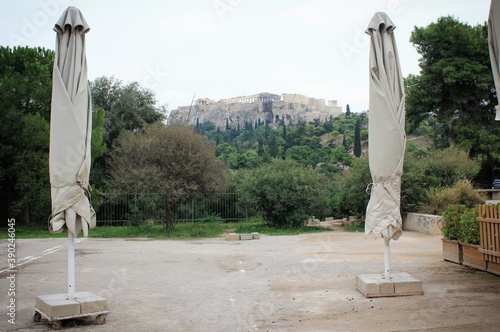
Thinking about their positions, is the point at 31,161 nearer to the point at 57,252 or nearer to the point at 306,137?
the point at 57,252

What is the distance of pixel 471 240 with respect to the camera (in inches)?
332

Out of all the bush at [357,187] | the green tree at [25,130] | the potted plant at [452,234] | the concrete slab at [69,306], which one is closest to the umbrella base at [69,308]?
the concrete slab at [69,306]

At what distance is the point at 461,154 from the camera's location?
71.4 ft

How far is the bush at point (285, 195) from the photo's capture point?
1872 cm

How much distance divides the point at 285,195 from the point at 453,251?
9907mm

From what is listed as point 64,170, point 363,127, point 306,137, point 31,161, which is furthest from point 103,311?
point 363,127

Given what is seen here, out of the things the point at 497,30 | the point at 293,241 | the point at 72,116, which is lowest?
the point at 293,241

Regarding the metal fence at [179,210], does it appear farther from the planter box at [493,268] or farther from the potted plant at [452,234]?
the planter box at [493,268]

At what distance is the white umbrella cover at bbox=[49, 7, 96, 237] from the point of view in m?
5.67

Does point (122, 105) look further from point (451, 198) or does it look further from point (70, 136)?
point (70, 136)

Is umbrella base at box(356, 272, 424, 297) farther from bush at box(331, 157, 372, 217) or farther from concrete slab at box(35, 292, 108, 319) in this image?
bush at box(331, 157, 372, 217)

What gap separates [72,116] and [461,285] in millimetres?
6069

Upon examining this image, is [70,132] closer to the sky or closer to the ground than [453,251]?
closer to the sky

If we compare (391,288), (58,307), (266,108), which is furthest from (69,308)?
(266,108)
